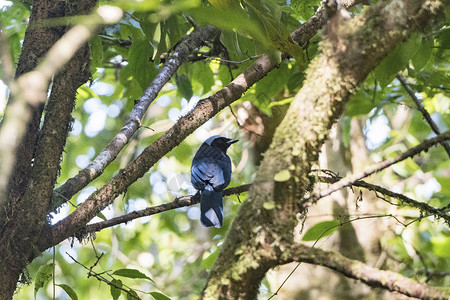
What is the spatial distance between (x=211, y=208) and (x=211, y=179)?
8.8 inches

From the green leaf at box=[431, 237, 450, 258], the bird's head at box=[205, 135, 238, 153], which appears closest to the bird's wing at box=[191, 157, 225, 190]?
the bird's head at box=[205, 135, 238, 153]

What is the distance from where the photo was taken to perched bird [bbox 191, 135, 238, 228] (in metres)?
2.94

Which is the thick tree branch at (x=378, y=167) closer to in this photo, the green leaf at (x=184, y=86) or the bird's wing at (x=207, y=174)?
the green leaf at (x=184, y=86)

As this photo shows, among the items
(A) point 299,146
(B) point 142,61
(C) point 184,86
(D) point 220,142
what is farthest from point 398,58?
(D) point 220,142

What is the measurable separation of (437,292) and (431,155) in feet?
14.3

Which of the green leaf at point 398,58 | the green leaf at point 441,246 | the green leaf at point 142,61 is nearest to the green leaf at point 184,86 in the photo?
the green leaf at point 142,61

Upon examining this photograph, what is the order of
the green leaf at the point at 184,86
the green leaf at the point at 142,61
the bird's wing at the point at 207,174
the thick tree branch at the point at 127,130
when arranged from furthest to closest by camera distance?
the bird's wing at the point at 207,174, the green leaf at the point at 184,86, the green leaf at the point at 142,61, the thick tree branch at the point at 127,130

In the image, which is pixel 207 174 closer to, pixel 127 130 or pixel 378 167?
pixel 127 130

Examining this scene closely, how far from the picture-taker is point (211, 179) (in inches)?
123

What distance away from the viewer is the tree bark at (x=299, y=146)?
3.24ft

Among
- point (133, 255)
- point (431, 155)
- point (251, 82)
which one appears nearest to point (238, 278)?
point (251, 82)

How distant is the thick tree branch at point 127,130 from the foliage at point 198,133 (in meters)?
0.07

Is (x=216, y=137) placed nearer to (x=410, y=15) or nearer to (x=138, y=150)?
(x=138, y=150)

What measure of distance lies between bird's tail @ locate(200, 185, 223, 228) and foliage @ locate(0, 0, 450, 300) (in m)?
0.08
